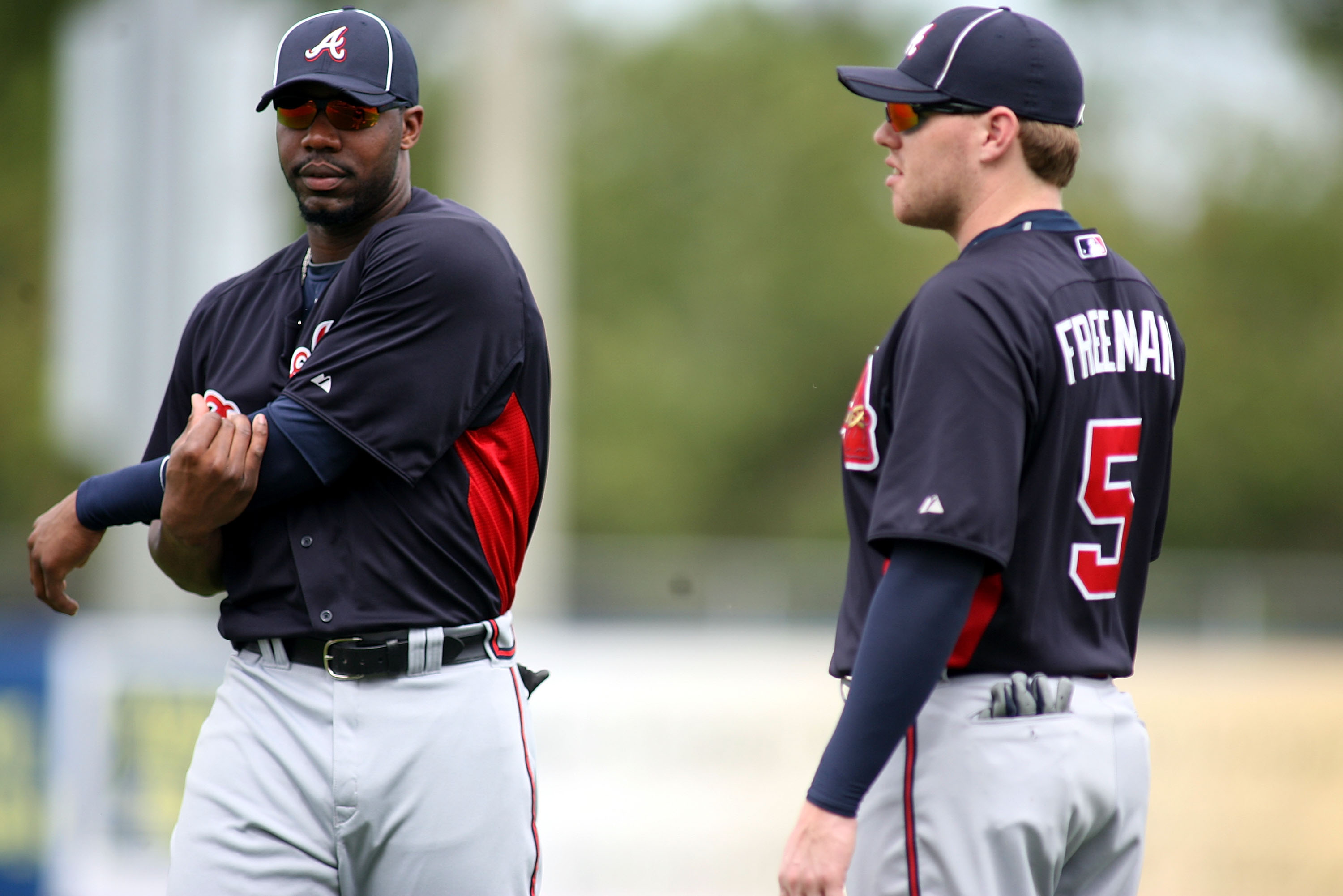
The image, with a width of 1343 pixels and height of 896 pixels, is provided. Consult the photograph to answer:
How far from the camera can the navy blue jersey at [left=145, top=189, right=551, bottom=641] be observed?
2.76 meters

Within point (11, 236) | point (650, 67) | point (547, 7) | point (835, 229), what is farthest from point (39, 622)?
point (650, 67)

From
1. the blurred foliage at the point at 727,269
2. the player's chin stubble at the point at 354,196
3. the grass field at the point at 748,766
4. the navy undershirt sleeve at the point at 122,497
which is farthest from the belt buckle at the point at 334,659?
the blurred foliage at the point at 727,269

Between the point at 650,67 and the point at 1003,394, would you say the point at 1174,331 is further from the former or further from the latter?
the point at 650,67

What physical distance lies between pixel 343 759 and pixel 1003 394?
52.6 inches

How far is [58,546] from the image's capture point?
2.84 meters

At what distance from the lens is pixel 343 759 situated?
2736 mm

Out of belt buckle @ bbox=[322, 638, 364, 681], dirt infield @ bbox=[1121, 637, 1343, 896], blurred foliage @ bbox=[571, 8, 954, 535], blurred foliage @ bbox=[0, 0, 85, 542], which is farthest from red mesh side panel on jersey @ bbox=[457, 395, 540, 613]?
blurred foliage @ bbox=[571, 8, 954, 535]

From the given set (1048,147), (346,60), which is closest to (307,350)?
(346,60)

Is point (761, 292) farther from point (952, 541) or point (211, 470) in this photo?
point (952, 541)

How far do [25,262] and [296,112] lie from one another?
27570 mm

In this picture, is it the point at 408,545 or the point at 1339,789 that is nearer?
the point at 408,545

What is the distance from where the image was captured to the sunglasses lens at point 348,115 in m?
2.91

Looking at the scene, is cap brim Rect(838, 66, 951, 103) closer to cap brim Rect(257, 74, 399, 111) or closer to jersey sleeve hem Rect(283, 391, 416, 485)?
cap brim Rect(257, 74, 399, 111)

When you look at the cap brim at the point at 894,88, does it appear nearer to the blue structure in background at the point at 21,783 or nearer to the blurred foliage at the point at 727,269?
the blue structure in background at the point at 21,783
